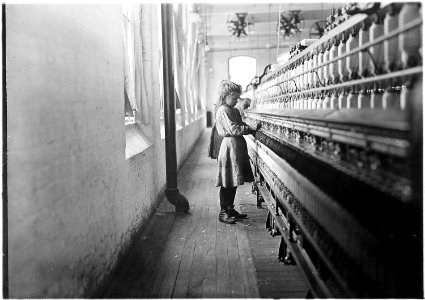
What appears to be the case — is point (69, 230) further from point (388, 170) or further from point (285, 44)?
point (285, 44)

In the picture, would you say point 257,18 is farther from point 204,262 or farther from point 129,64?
Answer: point 204,262

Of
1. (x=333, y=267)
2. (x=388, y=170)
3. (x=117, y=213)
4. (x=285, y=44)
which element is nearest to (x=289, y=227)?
(x=333, y=267)

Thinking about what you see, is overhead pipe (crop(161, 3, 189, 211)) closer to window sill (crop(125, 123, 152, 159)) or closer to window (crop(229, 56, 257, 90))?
window sill (crop(125, 123, 152, 159))

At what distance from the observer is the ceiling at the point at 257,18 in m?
13.7

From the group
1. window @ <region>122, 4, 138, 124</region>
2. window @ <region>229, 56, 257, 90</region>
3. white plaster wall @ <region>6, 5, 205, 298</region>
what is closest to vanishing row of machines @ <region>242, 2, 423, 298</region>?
white plaster wall @ <region>6, 5, 205, 298</region>

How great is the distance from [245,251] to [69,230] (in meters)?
1.75

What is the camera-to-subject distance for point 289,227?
2660 mm

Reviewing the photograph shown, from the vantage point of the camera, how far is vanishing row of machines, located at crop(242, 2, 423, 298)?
1456 millimetres

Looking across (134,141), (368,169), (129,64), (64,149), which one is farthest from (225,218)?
(368,169)

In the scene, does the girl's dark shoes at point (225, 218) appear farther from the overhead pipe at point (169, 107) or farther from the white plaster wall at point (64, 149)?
the white plaster wall at point (64, 149)

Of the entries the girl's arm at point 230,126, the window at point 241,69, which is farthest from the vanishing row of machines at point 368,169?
the window at point 241,69

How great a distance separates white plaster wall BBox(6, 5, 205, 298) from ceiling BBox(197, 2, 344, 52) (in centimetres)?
851

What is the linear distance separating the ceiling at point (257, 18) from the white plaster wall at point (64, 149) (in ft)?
27.9

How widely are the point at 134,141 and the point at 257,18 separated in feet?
40.2
